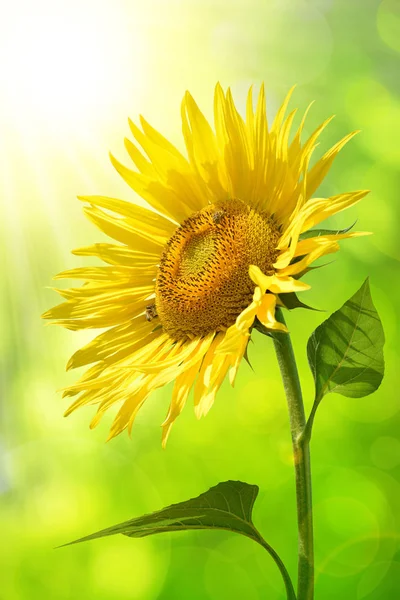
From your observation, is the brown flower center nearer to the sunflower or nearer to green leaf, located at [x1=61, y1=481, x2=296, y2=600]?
the sunflower

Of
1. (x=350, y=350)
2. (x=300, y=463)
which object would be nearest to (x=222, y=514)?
(x=300, y=463)

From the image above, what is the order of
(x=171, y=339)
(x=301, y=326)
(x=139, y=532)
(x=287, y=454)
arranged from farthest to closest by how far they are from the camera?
(x=301, y=326) < (x=287, y=454) < (x=171, y=339) < (x=139, y=532)

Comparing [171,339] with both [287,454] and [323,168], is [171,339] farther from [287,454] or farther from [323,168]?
[287,454]

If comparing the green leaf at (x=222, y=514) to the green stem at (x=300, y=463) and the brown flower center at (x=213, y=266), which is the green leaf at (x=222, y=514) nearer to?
the green stem at (x=300, y=463)

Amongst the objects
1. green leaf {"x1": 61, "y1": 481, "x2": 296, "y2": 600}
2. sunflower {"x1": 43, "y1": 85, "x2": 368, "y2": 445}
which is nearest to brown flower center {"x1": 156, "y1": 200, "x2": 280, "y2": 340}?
sunflower {"x1": 43, "y1": 85, "x2": 368, "y2": 445}

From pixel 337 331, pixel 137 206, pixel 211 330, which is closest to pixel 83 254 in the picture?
pixel 137 206

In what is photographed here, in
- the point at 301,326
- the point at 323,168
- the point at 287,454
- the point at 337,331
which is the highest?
the point at 323,168

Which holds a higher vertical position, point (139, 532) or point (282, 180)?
point (282, 180)

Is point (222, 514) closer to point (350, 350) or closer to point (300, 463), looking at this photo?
point (300, 463)

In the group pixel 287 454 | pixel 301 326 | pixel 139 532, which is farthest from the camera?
pixel 301 326
